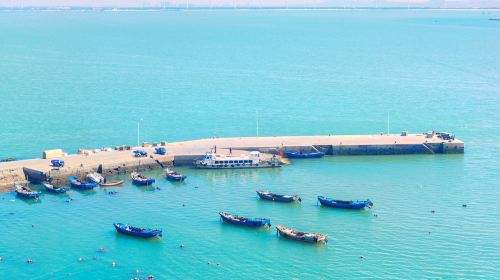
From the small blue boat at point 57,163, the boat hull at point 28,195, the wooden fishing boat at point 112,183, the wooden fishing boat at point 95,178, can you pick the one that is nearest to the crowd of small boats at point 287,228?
the wooden fishing boat at point 112,183

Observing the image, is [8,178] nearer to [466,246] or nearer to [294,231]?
[294,231]

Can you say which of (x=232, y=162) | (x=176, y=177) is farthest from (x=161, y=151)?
(x=232, y=162)

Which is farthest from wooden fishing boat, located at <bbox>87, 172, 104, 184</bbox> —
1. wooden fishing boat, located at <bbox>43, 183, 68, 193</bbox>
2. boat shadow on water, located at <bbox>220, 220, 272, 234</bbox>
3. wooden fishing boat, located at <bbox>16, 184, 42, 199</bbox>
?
boat shadow on water, located at <bbox>220, 220, 272, 234</bbox>

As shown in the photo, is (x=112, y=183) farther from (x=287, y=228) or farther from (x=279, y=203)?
(x=287, y=228)

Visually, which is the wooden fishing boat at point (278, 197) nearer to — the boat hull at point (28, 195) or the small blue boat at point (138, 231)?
the small blue boat at point (138, 231)

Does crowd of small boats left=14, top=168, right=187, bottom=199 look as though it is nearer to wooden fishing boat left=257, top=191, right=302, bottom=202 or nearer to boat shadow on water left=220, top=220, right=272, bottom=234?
wooden fishing boat left=257, top=191, right=302, bottom=202
